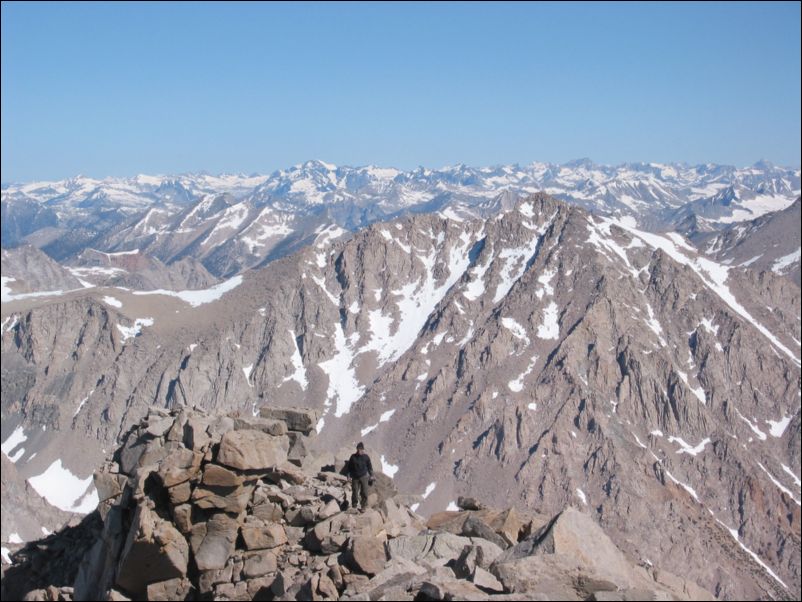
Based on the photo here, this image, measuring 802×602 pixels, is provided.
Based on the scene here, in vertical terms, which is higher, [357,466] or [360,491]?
[357,466]

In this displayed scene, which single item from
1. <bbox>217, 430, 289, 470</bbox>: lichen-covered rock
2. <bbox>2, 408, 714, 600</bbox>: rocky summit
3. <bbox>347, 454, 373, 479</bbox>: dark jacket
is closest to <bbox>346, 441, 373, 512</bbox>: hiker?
<bbox>347, 454, 373, 479</bbox>: dark jacket

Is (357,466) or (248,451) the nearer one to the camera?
(248,451)

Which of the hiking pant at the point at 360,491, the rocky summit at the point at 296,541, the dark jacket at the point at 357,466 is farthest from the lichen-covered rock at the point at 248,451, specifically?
the hiking pant at the point at 360,491

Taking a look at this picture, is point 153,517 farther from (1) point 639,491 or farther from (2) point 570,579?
(1) point 639,491

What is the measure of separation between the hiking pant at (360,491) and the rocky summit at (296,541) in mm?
304

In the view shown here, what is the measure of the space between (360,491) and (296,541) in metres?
3.12

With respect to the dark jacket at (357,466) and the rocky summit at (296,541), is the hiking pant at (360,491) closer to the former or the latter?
the dark jacket at (357,466)

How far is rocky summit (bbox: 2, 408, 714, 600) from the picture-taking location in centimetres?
1930

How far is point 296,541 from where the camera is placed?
84.1 feet

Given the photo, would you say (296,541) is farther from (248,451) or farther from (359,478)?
(248,451)

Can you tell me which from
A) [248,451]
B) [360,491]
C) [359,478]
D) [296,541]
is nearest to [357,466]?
[359,478]

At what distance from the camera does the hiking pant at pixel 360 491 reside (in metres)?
27.4

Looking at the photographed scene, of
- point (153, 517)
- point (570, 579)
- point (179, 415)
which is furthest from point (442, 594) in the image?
point (179, 415)

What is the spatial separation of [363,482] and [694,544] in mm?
177250
